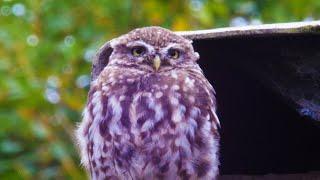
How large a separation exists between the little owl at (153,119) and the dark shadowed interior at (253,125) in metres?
0.15

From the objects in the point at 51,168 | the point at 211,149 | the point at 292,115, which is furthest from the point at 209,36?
the point at 51,168

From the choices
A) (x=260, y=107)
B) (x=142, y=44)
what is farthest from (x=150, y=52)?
(x=260, y=107)

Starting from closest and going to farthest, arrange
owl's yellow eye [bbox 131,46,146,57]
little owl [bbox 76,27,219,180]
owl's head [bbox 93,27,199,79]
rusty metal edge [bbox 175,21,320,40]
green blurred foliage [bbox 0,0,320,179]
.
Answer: rusty metal edge [bbox 175,21,320,40] → little owl [bbox 76,27,219,180] → owl's head [bbox 93,27,199,79] → owl's yellow eye [bbox 131,46,146,57] → green blurred foliage [bbox 0,0,320,179]

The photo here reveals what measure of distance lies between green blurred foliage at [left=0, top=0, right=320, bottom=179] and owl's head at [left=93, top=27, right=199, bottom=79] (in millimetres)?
1141

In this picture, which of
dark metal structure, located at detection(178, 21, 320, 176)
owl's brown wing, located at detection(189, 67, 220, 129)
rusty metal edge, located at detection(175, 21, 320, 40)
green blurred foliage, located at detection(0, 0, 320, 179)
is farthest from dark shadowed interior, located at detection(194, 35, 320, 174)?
green blurred foliage, located at detection(0, 0, 320, 179)

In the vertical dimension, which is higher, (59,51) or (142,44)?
(142,44)

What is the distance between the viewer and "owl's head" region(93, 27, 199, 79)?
130 inches

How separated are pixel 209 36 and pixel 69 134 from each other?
2112 mm

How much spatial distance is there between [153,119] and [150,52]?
0.38 m

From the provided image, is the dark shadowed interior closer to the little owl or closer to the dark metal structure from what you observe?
the dark metal structure

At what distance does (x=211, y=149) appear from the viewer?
3070mm

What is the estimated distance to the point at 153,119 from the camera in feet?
10.1

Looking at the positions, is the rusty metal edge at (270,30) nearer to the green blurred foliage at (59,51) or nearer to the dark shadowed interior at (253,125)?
the dark shadowed interior at (253,125)

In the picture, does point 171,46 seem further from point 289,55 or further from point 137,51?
point 289,55
